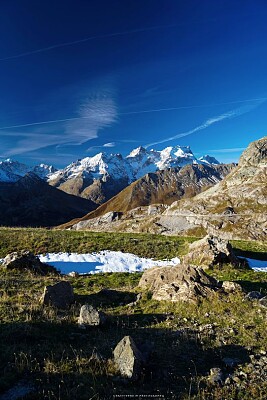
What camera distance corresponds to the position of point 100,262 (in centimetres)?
2712

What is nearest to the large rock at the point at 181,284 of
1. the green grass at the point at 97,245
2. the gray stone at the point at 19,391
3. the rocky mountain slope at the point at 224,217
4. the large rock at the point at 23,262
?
the gray stone at the point at 19,391

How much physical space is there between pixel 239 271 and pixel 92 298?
12690mm

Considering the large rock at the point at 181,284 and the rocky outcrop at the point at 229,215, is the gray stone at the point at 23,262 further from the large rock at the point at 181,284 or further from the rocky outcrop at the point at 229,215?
the rocky outcrop at the point at 229,215

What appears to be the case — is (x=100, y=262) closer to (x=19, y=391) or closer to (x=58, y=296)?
(x=58, y=296)

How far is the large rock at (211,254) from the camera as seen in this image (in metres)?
24.6

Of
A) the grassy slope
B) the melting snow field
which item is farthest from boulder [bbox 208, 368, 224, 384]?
the melting snow field

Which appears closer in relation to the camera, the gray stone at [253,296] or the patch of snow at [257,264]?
the gray stone at [253,296]

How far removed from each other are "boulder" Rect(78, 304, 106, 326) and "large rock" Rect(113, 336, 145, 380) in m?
3.31

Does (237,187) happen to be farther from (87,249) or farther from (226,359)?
(226,359)

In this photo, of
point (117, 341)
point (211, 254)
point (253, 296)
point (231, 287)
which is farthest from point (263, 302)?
point (211, 254)

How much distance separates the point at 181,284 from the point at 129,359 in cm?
777

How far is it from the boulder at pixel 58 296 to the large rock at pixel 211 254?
12.8 meters

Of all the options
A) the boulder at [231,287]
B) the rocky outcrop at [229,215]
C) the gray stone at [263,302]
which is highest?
the rocky outcrop at [229,215]

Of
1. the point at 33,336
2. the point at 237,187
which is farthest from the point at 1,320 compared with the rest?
the point at 237,187
